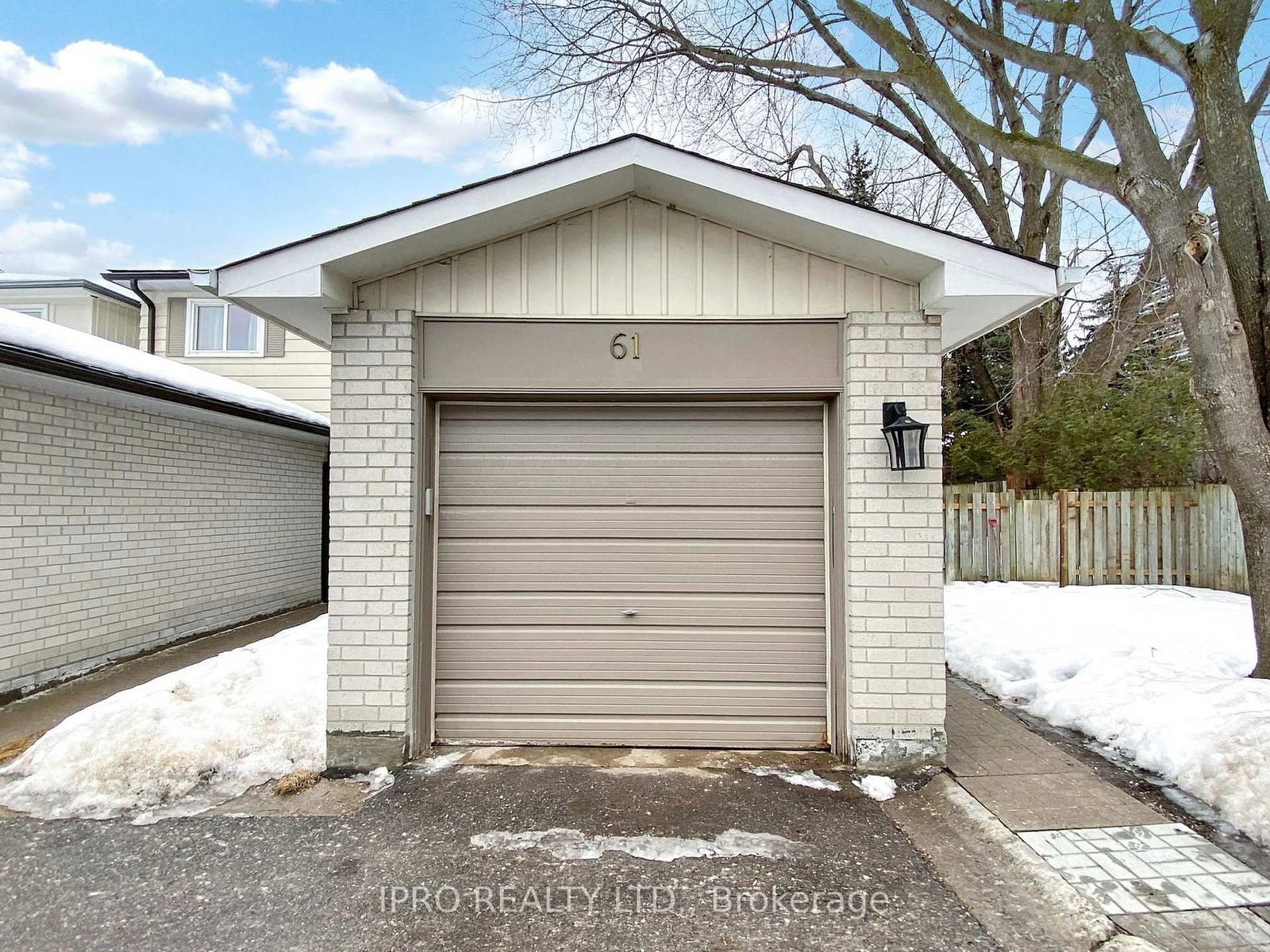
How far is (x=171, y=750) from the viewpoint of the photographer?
3.59 m

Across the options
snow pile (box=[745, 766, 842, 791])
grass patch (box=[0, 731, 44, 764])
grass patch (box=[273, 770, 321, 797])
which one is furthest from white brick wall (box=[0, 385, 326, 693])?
snow pile (box=[745, 766, 842, 791])

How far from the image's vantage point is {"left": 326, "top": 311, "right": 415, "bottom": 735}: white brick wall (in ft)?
11.8

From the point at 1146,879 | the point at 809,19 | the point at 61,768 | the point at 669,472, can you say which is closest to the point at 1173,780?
the point at 1146,879

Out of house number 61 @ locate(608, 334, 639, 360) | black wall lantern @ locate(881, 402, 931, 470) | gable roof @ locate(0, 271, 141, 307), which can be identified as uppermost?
gable roof @ locate(0, 271, 141, 307)

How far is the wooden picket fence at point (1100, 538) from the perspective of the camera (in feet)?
27.1

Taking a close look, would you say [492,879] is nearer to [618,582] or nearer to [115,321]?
[618,582]

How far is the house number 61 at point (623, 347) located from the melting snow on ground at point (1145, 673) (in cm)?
369

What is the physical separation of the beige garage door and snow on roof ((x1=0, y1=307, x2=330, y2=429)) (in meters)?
3.34

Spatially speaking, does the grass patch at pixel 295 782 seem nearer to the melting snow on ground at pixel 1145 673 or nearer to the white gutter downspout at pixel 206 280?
the white gutter downspout at pixel 206 280

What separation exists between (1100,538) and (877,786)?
760 cm

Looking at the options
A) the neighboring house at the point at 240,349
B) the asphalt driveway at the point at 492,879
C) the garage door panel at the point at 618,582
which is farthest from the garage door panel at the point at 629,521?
the neighboring house at the point at 240,349

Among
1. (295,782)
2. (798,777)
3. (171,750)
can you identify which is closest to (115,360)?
(171,750)

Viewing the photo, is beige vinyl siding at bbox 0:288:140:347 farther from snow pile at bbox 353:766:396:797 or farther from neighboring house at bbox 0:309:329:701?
snow pile at bbox 353:766:396:797

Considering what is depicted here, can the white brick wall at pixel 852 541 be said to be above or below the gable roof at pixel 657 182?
below
